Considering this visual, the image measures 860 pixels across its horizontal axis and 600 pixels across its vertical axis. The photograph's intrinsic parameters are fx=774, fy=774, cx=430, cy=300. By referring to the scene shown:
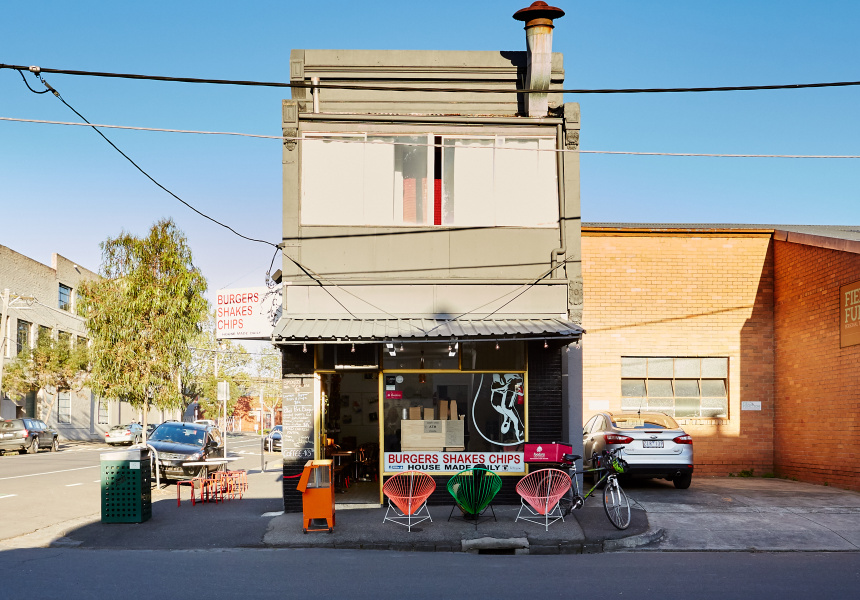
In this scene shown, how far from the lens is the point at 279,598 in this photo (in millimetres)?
7250

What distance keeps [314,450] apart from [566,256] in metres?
5.46

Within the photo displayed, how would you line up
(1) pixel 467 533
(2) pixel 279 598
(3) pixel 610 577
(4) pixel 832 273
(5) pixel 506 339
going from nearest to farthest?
(2) pixel 279 598, (3) pixel 610 577, (1) pixel 467 533, (5) pixel 506 339, (4) pixel 832 273

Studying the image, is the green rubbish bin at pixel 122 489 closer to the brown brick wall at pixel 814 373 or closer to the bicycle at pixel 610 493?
the bicycle at pixel 610 493

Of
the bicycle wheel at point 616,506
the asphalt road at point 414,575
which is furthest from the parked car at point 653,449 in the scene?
the asphalt road at point 414,575

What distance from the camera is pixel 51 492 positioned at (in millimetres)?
16375

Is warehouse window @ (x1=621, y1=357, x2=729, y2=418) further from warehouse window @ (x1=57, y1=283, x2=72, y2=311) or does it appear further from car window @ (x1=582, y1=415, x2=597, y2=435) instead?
warehouse window @ (x1=57, y1=283, x2=72, y2=311)

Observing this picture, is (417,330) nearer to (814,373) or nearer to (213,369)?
(814,373)

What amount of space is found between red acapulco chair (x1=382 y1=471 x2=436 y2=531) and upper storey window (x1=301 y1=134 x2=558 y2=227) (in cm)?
448

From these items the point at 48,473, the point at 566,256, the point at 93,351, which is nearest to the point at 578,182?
the point at 566,256

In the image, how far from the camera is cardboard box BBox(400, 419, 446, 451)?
13.1 meters

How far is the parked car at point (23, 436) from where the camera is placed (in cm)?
3048

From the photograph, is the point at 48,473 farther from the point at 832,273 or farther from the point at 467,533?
the point at 832,273

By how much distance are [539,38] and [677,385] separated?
8.71m

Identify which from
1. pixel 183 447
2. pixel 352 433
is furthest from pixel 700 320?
pixel 183 447
